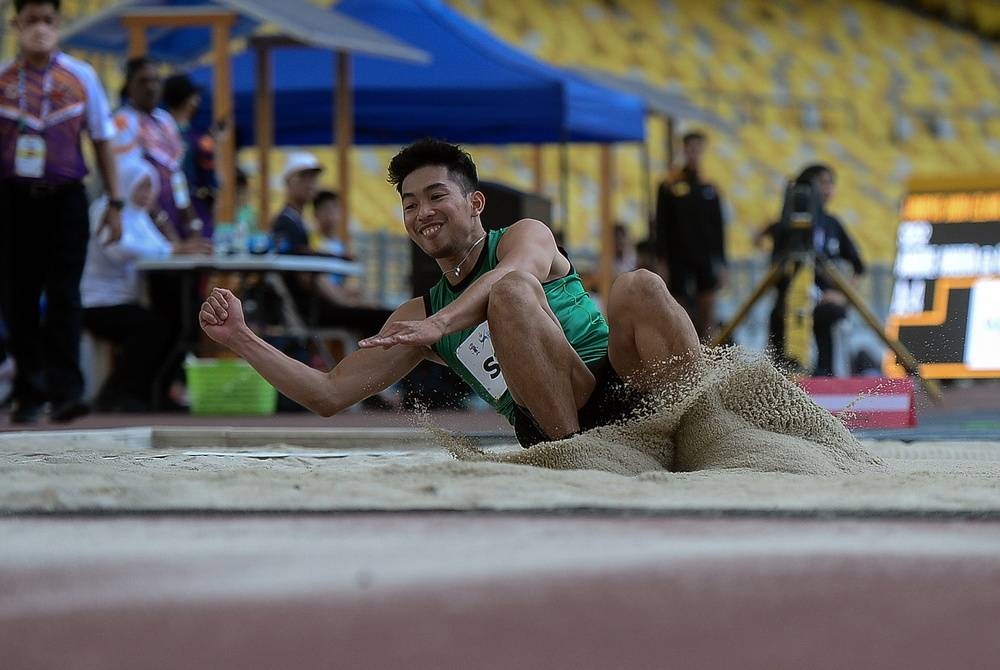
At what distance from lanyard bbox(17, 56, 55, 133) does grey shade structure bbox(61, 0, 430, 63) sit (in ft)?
6.82

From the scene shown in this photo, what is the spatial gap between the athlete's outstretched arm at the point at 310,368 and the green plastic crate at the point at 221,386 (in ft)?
13.8

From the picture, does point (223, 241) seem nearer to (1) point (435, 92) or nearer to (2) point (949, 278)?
(1) point (435, 92)

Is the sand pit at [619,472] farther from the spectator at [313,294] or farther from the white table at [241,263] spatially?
the spectator at [313,294]

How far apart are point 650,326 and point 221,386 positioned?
16.1 ft

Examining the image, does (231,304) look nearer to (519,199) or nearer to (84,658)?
(84,658)

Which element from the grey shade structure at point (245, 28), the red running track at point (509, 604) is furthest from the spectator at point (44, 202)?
the red running track at point (509, 604)

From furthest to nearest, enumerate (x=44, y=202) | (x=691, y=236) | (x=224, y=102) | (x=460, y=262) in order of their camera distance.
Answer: (x=691, y=236) → (x=224, y=102) → (x=44, y=202) → (x=460, y=262)

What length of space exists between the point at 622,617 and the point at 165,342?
264 inches

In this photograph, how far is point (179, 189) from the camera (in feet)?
28.5

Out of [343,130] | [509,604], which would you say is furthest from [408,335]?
[343,130]

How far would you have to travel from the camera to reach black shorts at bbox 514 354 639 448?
12.9 ft

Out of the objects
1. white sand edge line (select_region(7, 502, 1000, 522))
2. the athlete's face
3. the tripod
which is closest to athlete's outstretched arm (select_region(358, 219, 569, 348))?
the athlete's face

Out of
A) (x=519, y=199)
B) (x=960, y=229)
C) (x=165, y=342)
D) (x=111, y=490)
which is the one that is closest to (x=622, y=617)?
(x=111, y=490)

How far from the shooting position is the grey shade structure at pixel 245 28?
8703 millimetres
